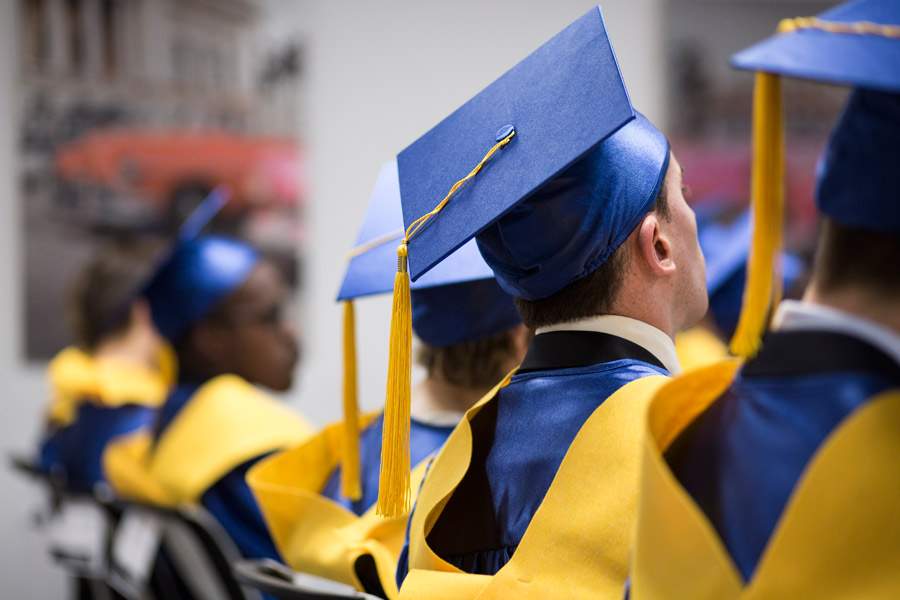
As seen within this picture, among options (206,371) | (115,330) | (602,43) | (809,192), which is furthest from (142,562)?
(809,192)

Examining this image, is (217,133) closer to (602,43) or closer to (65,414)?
(65,414)

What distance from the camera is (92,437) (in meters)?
3.97

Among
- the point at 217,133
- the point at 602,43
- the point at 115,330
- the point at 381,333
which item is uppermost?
the point at 602,43

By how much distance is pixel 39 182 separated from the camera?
5.66m

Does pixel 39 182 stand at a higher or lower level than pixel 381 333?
higher

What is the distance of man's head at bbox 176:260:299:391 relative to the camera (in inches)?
123

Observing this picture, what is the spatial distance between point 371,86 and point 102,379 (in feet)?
6.28

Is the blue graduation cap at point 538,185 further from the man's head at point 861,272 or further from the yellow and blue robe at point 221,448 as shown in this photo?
the yellow and blue robe at point 221,448

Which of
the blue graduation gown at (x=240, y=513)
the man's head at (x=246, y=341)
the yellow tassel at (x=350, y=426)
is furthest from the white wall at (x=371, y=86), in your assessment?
the yellow tassel at (x=350, y=426)

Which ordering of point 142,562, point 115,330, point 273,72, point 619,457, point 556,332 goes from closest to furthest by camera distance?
point 619,457 → point 556,332 → point 142,562 → point 115,330 → point 273,72

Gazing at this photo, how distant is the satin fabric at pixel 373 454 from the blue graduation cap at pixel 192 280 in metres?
1.15

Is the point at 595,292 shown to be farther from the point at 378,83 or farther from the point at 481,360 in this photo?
the point at 378,83

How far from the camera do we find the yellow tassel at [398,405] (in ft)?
4.58

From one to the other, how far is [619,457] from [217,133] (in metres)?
4.60
